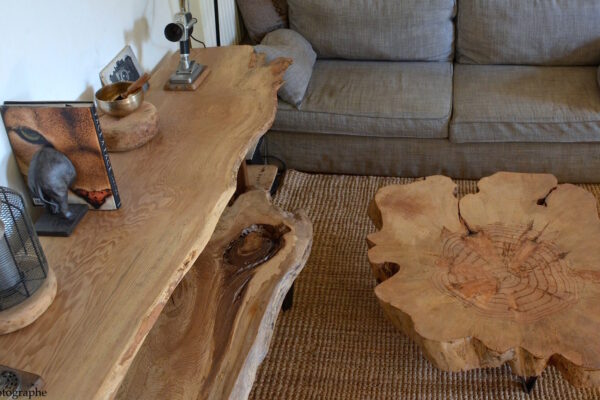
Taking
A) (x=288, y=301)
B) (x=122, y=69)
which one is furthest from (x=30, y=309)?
(x=288, y=301)

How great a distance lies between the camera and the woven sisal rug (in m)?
1.80

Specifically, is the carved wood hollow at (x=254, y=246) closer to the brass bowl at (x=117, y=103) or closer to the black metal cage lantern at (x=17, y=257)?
the brass bowl at (x=117, y=103)

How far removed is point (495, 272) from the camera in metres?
1.56

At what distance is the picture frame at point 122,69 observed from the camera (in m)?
1.72

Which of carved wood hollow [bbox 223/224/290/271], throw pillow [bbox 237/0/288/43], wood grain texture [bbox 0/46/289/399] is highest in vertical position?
wood grain texture [bbox 0/46/289/399]

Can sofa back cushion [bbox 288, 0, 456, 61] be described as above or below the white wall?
below

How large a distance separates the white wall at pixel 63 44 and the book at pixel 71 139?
46 millimetres

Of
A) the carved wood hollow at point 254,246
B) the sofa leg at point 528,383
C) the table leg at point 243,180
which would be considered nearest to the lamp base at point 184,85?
the table leg at point 243,180

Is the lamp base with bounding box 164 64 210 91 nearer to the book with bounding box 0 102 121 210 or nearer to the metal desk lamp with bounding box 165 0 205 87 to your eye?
the metal desk lamp with bounding box 165 0 205 87

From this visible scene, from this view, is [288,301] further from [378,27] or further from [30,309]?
[378,27]

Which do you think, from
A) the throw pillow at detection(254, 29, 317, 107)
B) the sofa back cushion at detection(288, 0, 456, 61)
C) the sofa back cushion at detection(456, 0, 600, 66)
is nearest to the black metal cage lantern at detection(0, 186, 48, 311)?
the throw pillow at detection(254, 29, 317, 107)

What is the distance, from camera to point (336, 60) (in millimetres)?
2875

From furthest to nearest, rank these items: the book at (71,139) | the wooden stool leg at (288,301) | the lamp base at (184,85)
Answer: the wooden stool leg at (288,301) → the lamp base at (184,85) → the book at (71,139)

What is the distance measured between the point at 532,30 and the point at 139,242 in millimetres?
2134
